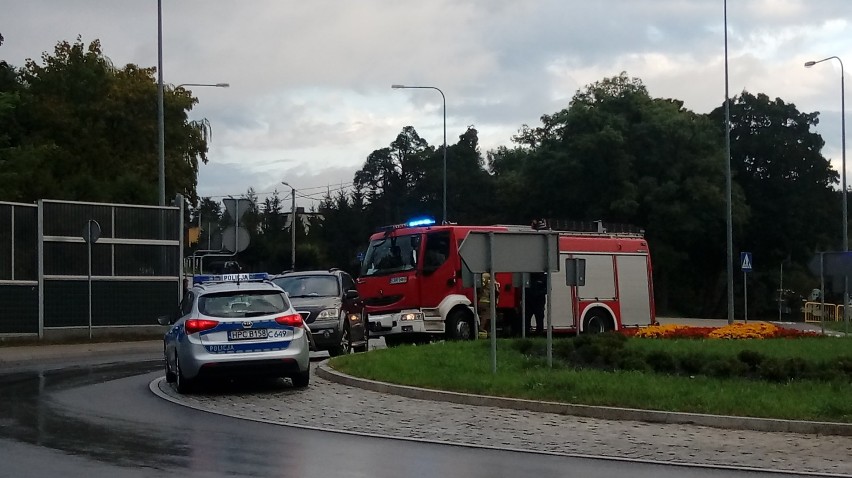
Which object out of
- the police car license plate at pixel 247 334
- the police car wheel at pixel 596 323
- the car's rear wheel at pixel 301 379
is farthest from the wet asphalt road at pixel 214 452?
the police car wheel at pixel 596 323

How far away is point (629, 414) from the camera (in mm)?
13234

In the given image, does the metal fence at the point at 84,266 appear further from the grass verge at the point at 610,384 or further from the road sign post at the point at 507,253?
the road sign post at the point at 507,253

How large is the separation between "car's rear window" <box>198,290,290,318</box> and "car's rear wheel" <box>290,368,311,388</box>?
95cm

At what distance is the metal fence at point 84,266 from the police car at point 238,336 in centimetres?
1395

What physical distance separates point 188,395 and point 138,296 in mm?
16023

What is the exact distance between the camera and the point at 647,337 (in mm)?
23266

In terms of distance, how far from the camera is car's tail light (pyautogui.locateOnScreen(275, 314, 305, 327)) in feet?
52.1

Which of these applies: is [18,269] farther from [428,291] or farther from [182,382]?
[182,382]

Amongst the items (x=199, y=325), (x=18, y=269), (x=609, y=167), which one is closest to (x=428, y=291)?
(x=199, y=325)

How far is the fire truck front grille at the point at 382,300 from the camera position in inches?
994

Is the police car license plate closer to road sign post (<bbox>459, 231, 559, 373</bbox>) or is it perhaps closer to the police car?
the police car

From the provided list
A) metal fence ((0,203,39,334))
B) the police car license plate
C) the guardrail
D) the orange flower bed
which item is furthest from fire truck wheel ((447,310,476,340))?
the guardrail

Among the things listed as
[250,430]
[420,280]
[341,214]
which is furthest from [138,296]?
[341,214]

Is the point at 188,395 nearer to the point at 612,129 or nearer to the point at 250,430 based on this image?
the point at 250,430
